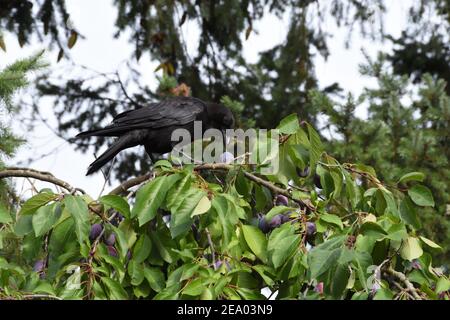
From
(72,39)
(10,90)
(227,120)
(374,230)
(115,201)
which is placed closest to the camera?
(374,230)

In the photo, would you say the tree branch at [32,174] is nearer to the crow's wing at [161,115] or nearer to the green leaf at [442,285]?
the green leaf at [442,285]

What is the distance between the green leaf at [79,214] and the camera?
2432 mm

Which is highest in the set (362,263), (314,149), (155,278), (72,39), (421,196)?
(72,39)

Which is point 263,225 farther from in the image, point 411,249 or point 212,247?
point 411,249

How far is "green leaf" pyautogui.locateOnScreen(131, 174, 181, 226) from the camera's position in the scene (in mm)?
2527

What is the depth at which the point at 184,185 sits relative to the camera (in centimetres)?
256

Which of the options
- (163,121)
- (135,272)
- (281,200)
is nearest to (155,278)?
(135,272)

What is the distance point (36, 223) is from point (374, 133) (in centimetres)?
315

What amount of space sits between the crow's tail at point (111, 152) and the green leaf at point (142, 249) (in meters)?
1.20

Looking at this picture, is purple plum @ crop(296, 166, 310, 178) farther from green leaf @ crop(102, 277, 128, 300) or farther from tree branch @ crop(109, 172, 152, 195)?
green leaf @ crop(102, 277, 128, 300)

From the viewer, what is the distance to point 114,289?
94.3 inches

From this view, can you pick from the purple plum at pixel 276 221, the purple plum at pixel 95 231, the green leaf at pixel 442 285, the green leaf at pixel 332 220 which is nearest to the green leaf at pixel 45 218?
the purple plum at pixel 95 231

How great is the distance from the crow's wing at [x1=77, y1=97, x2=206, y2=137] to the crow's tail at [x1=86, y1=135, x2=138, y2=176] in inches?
2.0

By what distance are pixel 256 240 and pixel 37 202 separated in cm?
70
